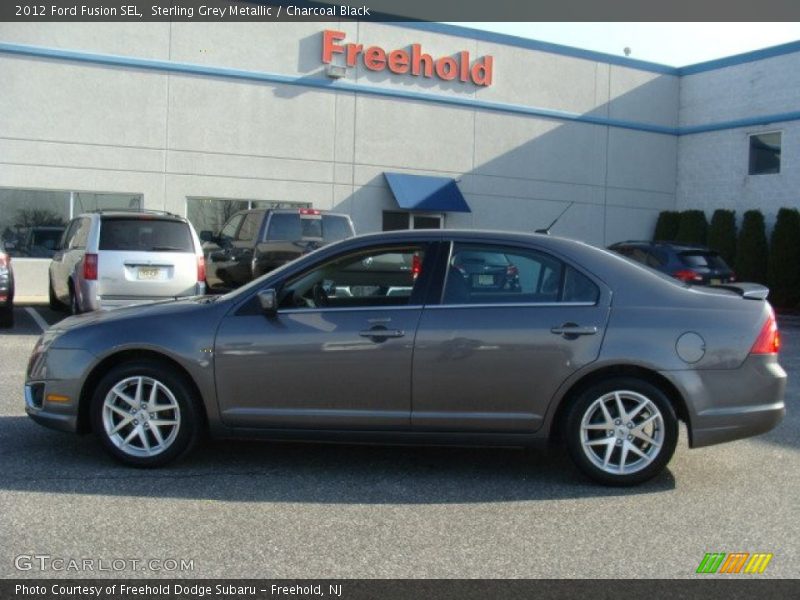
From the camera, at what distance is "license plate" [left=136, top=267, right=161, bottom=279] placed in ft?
38.2

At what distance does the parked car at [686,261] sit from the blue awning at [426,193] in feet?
20.4

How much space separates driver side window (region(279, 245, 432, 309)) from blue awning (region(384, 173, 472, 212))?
51.1ft

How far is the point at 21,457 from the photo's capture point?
6.09 metres

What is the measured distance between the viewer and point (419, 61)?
22375mm

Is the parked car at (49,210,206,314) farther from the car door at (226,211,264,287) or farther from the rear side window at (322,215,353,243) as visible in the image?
the car door at (226,211,264,287)

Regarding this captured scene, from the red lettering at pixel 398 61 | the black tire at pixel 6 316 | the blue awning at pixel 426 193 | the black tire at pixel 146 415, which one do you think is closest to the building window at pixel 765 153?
the blue awning at pixel 426 193

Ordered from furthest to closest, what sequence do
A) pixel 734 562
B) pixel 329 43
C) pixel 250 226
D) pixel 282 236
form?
pixel 329 43, pixel 250 226, pixel 282 236, pixel 734 562

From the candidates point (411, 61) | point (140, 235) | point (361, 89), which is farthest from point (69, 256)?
point (411, 61)

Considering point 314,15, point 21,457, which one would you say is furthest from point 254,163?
point 21,457

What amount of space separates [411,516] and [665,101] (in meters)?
23.5

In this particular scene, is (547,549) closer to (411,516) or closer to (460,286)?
(411,516)

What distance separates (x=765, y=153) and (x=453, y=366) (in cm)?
2110

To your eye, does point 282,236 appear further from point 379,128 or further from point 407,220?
point 407,220

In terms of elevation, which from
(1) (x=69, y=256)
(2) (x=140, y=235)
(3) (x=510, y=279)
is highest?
(2) (x=140, y=235)
